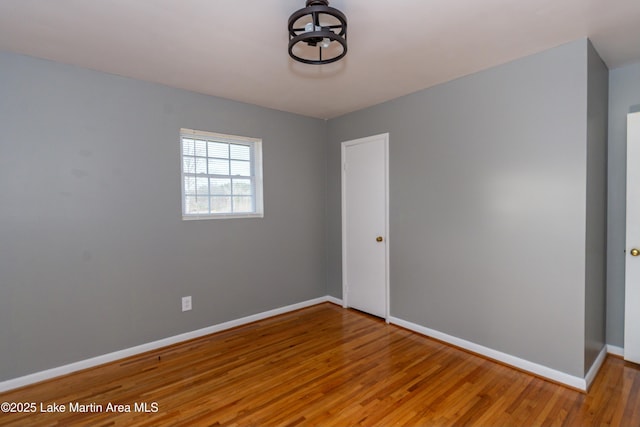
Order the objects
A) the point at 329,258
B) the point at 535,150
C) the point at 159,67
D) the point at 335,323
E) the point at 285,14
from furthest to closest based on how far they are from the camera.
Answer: the point at 329,258 < the point at 335,323 < the point at 159,67 < the point at 535,150 < the point at 285,14

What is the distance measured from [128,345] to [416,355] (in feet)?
8.61

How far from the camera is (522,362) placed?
2.61 meters

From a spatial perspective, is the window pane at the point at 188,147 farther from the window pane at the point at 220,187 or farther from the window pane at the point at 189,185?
the window pane at the point at 220,187

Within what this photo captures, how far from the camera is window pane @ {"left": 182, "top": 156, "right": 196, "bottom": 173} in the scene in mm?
3293

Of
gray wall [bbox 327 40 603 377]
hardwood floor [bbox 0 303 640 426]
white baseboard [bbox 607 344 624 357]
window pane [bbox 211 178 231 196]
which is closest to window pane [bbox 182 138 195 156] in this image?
window pane [bbox 211 178 231 196]

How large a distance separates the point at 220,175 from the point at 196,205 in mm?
428

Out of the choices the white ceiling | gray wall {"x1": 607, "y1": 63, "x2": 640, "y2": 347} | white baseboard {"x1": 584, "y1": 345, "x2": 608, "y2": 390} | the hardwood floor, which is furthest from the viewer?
gray wall {"x1": 607, "y1": 63, "x2": 640, "y2": 347}

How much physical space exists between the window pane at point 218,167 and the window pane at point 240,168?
0.24 feet

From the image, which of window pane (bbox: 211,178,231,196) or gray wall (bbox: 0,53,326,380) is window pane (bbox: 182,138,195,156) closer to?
gray wall (bbox: 0,53,326,380)

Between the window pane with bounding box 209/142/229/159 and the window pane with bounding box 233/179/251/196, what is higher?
the window pane with bounding box 209/142/229/159

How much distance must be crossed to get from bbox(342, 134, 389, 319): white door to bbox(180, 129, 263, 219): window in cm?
116

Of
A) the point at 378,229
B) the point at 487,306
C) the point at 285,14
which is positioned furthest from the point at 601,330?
the point at 285,14

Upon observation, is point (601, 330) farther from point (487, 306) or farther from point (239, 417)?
point (239, 417)

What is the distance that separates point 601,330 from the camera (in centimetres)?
272
